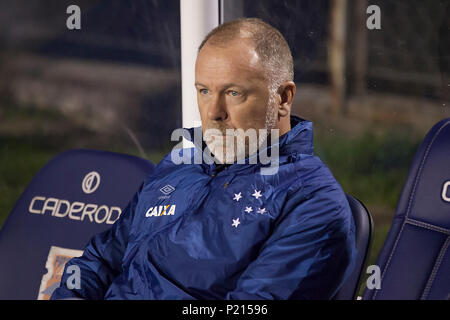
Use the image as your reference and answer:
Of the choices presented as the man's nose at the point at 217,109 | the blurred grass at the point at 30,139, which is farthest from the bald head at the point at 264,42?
the blurred grass at the point at 30,139

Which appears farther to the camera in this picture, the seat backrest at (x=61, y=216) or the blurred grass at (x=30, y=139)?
the blurred grass at (x=30, y=139)

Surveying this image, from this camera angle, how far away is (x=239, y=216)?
4.46ft

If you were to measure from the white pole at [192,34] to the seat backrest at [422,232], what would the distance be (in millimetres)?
774

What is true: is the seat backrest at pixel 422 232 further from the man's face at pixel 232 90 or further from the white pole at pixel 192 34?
the white pole at pixel 192 34

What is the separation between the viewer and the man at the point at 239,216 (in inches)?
50.2

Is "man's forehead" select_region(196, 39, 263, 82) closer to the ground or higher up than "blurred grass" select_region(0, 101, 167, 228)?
higher up

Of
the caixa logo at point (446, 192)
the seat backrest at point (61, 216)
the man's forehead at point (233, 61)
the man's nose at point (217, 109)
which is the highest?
the man's forehead at point (233, 61)

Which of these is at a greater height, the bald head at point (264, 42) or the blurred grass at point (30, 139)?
the bald head at point (264, 42)

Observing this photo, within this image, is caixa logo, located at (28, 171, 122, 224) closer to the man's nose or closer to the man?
the man

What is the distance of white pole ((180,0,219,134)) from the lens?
6.61ft

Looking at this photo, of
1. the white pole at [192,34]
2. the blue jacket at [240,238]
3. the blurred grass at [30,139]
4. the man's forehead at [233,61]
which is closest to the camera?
the blue jacket at [240,238]

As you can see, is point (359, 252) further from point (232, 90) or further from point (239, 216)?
point (232, 90)

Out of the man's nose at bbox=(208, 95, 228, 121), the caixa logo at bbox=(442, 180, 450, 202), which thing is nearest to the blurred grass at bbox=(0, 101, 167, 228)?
the man's nose at bbox=(208, 95, 228, 121)
